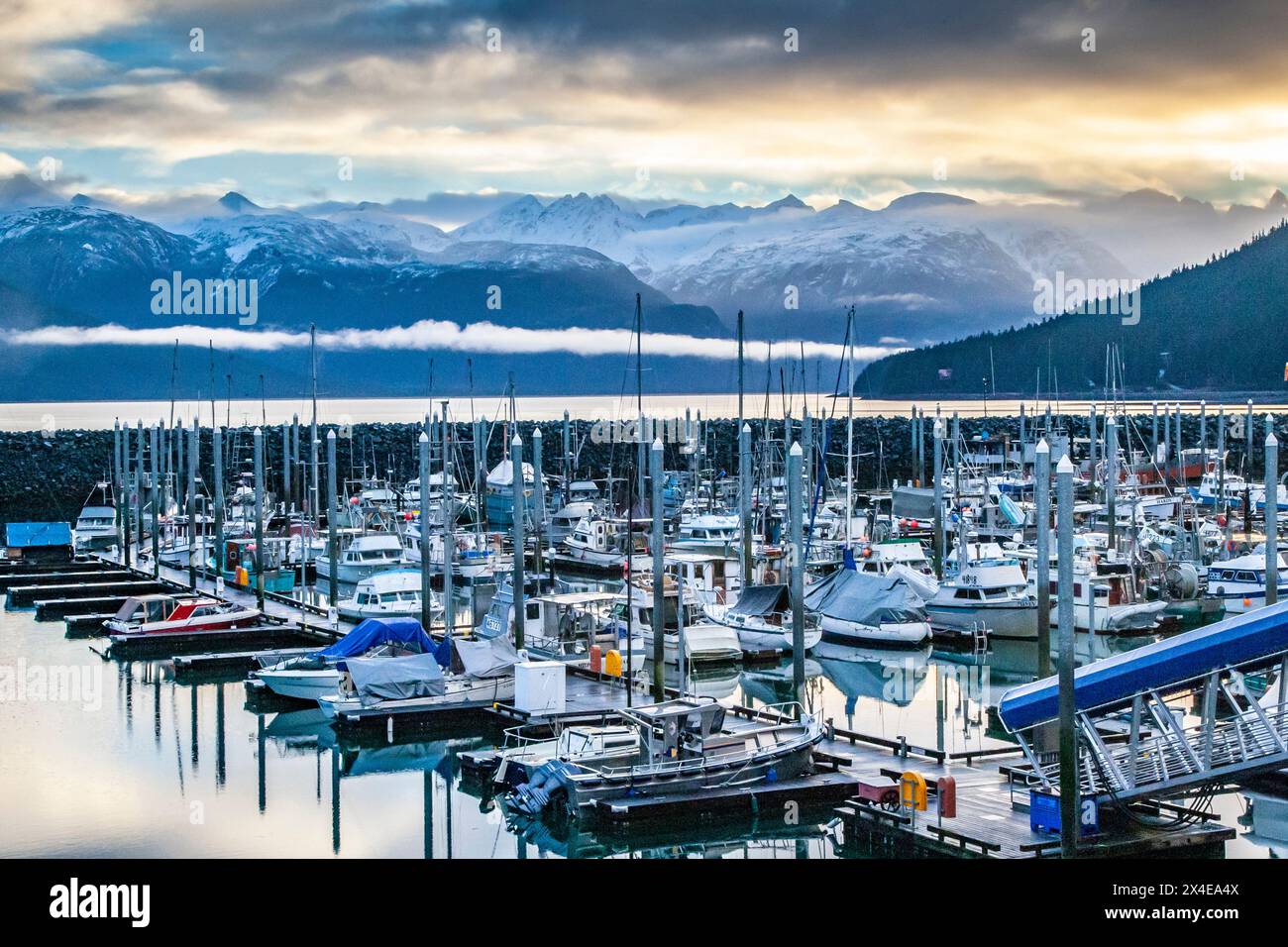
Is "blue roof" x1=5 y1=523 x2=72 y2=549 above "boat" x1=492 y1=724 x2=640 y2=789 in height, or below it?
above

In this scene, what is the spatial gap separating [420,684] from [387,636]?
178cm

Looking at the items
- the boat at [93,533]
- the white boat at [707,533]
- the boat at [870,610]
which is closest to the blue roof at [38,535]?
the boat at [93,533]

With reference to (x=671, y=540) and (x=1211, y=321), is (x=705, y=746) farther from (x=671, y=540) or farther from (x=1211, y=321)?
(x=1211, y=321)

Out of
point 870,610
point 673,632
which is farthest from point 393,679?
point 870,610

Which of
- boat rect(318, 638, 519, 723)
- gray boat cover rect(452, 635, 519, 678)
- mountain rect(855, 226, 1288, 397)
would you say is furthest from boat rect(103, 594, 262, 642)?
mountain rect(855, 226, 1288, 397)

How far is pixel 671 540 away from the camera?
57.4 metres

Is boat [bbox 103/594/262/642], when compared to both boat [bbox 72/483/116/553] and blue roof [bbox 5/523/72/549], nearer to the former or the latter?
blue roof [bbox 5/523/72/549]

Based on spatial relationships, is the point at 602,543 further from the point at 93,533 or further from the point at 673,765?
the point at 673,765

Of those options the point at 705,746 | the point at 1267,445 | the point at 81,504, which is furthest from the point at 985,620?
the point at 81,504

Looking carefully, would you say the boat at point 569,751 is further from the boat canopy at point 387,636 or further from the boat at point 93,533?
the boat at point 93,533

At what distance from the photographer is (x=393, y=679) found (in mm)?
29828

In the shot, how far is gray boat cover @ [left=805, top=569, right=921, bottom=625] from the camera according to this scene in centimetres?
3934

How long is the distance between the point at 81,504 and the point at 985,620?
56767 mm

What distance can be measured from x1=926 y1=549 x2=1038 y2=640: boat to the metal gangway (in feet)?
62.2
